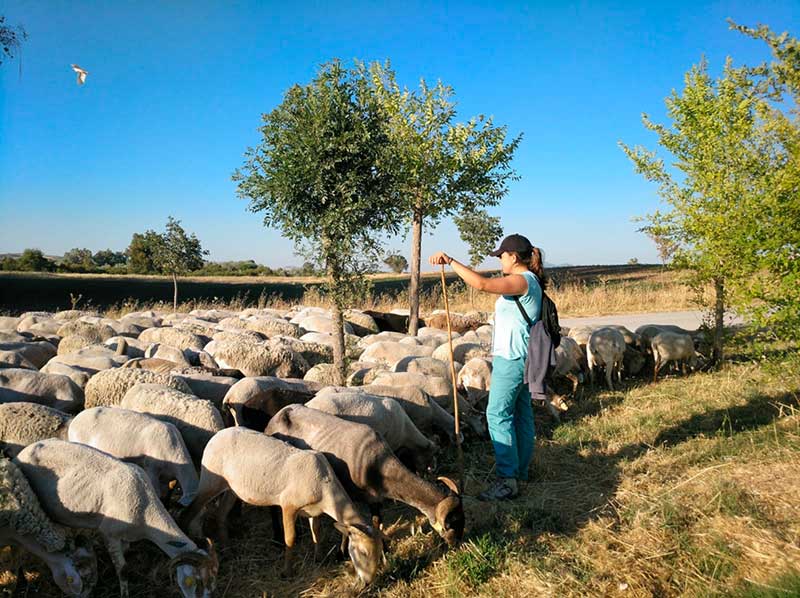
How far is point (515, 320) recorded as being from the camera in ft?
18.9

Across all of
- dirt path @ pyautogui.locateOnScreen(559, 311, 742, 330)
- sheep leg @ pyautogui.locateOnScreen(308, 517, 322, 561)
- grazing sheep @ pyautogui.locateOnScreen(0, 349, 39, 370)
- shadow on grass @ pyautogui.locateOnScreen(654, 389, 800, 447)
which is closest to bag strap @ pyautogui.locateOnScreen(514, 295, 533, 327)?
sheep leg @ pyautogui.locateOnScreen(308, 517, 322, 561)

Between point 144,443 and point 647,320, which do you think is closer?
point 144,443

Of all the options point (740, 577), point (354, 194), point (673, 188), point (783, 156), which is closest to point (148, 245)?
point (354, 194)

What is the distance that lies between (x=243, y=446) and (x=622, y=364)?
29.4ft

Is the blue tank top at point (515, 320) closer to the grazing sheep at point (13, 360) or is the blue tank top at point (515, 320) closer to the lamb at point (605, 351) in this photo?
the lamb at point (605, 351)

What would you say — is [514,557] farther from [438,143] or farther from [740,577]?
[438,143]

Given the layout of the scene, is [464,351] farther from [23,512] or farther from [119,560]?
[23,512]

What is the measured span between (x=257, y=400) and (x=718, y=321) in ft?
31.4

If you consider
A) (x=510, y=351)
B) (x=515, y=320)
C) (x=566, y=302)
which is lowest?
(x=566, y=302)

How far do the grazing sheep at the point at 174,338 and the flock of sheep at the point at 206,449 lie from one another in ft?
3.35

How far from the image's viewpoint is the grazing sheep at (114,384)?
7209mm

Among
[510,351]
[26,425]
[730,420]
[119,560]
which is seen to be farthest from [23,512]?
[730,420]

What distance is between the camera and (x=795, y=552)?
170 inches

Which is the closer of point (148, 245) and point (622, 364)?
point (622, 364)
